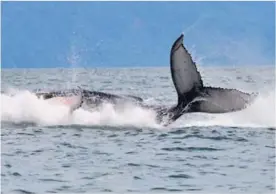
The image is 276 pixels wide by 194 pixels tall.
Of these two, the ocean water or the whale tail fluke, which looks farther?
the whale tail fluke

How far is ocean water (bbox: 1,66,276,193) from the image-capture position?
1041 cm

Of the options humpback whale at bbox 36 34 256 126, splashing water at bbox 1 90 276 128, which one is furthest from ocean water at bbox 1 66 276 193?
humpback whale at bbox 36 34 256 126

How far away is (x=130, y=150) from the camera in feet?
42.1

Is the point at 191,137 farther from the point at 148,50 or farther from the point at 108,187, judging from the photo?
the point at 148,50

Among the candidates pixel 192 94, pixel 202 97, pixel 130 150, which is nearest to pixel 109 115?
pixel 192 94

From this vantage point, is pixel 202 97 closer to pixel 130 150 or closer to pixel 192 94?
pixel 192 94

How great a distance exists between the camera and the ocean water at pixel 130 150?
1041 centimetres

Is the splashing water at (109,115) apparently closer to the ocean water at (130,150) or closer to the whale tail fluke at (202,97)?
the ocean water at (130,150)

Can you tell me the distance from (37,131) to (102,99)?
1444 mm

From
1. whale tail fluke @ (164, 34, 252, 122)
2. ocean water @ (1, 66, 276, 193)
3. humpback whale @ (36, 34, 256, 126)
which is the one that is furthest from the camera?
whale tail fluke @ (164, 34, 252, 122)

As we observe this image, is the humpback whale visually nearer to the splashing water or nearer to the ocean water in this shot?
the ocean water

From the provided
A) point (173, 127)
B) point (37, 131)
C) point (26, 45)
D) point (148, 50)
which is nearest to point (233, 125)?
point (173, 127)

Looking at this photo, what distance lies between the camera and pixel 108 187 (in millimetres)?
10156

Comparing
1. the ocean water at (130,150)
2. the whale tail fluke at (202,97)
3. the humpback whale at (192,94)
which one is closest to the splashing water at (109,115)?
the ocean water at (130,150)
